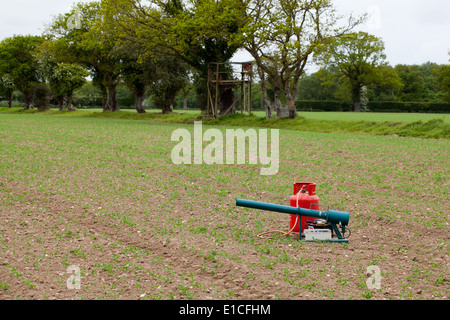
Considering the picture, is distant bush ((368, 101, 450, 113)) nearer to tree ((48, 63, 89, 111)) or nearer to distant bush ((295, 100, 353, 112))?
distant bush ((295, 100, 353, 112))

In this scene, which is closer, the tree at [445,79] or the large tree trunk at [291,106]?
the large tree trunk at [291,106]

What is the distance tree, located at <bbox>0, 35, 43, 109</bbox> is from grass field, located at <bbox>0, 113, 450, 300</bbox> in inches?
2614

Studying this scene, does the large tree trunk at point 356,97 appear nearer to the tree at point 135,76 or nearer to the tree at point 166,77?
the tree at point 135,76

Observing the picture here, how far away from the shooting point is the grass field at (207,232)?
606 centimetres

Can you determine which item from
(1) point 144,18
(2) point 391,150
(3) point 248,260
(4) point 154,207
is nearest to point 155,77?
(1) point 144,18

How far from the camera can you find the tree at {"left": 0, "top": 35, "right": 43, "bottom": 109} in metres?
76.4

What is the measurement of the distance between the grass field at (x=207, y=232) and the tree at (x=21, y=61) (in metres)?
66.4

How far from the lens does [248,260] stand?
22.9 feet

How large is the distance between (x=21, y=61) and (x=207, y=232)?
78627 millimetres

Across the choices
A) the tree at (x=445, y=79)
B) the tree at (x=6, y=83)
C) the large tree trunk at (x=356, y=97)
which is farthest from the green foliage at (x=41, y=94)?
the tree at (x=445, y=79)

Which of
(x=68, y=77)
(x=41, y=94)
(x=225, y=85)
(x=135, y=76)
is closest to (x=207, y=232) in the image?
(x=225, y=85)

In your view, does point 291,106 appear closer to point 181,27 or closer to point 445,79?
point 181,27

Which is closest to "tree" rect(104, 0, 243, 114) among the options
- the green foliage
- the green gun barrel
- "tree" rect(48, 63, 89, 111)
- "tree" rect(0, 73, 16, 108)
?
"tree" rect(48, 63, 89, 111)
